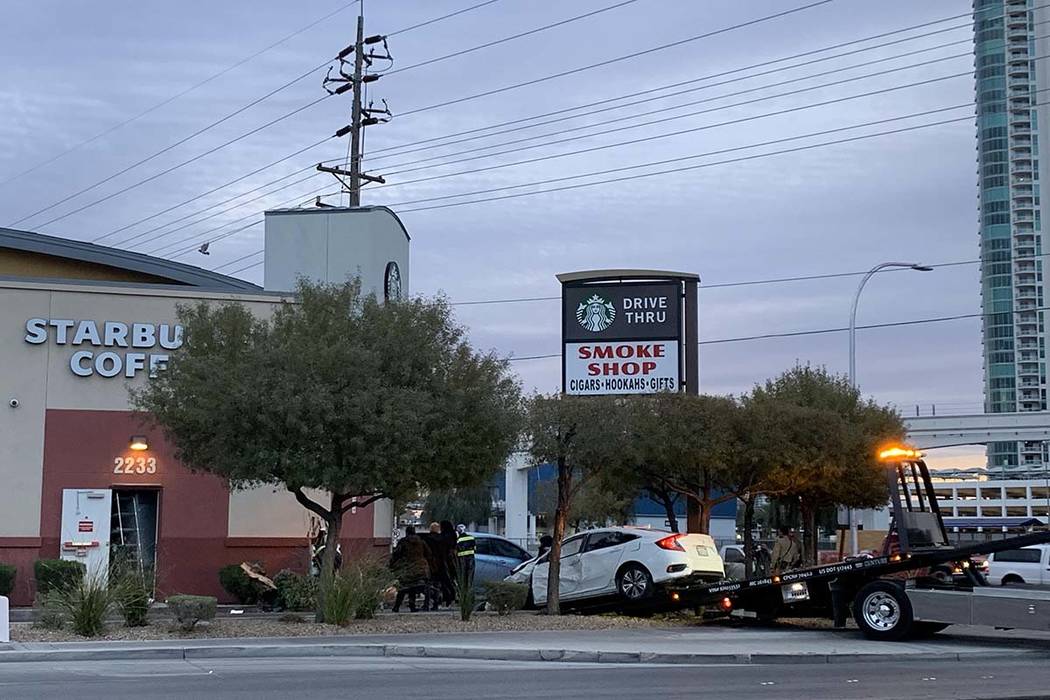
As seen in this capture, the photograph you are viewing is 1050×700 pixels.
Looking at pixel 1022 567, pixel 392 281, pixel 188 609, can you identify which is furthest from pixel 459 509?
pixel 188 609

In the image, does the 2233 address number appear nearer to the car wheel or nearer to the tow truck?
the car wheel

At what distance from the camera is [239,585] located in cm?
2541

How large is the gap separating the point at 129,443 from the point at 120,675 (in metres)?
11.9

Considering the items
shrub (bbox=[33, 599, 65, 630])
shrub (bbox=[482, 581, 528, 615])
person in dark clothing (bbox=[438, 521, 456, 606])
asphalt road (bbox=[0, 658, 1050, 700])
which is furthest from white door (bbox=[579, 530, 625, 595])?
Answer: shrub (bbox=[33, 599, 65, 630])

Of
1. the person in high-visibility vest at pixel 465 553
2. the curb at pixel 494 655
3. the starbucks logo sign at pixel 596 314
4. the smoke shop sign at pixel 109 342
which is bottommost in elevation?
the curb at pixel 494 655

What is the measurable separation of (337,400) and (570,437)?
4393 millimetres

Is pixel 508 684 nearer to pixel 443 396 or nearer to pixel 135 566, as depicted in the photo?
pixel 443 396

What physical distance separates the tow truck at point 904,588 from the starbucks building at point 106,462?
971 cm

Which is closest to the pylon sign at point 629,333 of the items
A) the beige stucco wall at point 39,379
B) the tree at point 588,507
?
the beige stucco wall at point 39,379

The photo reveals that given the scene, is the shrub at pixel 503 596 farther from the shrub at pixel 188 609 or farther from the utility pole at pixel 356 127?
the utility pole at pixel 356 127

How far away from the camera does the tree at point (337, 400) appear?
19.7 m

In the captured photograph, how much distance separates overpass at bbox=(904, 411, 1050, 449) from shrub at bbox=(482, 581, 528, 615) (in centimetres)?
4311

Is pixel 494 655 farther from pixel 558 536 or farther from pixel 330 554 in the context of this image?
pixel 558 536

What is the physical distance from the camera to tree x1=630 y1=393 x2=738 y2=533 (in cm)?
2519
